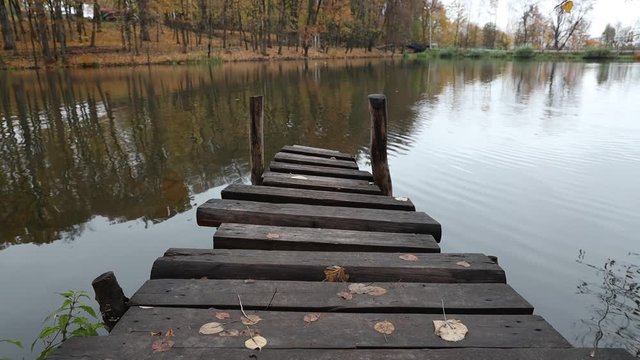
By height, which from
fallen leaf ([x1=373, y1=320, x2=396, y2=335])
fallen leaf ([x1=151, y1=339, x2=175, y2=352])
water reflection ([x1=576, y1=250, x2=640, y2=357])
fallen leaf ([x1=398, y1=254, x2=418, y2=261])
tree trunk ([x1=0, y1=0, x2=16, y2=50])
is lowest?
water reflection ([x1=576, y1=250, x2=640, y2=357])

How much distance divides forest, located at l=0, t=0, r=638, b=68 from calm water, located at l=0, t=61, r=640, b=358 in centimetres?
1326

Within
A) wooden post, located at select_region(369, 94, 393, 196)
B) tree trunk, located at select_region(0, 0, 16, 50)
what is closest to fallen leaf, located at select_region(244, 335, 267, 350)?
wooden post, located at select_region(369, 94, 393, 196)

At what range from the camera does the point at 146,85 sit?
25.2m

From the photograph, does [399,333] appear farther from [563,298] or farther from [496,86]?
[496,86]

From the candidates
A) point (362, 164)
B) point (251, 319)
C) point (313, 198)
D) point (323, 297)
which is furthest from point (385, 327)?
point (362, 164)

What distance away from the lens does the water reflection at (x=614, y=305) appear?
3975 millimetres

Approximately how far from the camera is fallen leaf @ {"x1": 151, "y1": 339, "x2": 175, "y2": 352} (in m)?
2.36

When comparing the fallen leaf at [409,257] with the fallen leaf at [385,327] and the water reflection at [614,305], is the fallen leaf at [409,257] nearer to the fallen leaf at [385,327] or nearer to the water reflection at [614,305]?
the fallen leaf at [385,327]

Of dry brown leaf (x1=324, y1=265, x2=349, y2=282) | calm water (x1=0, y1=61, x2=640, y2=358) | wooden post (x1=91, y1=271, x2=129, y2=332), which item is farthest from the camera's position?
calm water (x1=0, y1=61, x2=640, y2=358)

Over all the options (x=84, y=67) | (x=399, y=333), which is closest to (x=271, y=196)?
(x=399, y=333)

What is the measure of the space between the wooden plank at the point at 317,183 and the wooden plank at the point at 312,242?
6.42 ft

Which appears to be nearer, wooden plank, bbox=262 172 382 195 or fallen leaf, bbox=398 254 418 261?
fallen leaf, bbox=398 254 418 261

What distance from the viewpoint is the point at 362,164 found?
1038cm

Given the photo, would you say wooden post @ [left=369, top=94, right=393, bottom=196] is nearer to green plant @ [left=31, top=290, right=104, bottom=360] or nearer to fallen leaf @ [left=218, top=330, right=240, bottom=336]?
green plant @ [left=31, top=290, right=104, bottom=360]
